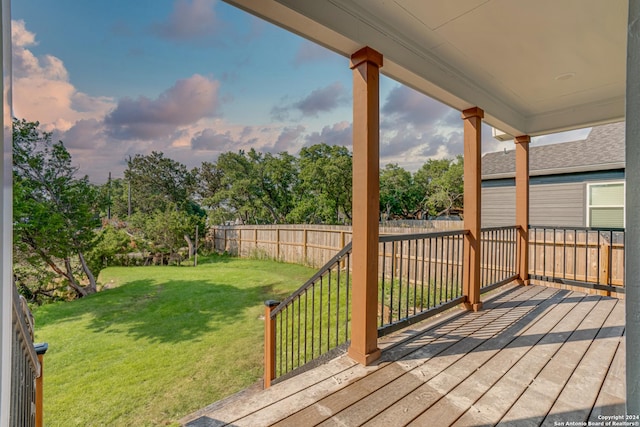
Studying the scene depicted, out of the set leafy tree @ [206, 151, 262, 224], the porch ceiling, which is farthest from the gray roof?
leafy tree @ [206, 151, 262, 224]

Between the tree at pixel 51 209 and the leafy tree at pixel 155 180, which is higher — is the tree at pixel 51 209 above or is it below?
below

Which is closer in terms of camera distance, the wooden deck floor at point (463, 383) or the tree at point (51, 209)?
the wooden deck floor at point (463, 383)

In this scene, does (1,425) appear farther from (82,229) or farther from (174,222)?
(174,222)

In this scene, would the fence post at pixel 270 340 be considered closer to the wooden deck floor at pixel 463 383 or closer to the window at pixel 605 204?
the wooden deck floor at pixel 463 383

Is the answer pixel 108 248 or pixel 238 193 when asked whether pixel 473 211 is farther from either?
pixel 238 193

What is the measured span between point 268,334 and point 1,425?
7.17ft

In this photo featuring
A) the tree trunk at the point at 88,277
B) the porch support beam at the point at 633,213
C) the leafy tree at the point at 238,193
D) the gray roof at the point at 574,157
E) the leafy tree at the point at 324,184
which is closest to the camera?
the porch support beam at the point at 633,213

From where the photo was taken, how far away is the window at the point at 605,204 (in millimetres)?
6934

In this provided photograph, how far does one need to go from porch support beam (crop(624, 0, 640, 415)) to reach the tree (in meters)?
8.52

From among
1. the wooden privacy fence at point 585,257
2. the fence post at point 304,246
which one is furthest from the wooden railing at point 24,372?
the fence post at point 304,246

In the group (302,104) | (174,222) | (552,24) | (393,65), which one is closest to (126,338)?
(393,65)

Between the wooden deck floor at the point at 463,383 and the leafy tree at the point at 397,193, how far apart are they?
54.5 feet

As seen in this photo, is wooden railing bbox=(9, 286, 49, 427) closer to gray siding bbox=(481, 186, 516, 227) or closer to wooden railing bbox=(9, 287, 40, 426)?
wooden railing bbox=(9, 287, 40, 426)

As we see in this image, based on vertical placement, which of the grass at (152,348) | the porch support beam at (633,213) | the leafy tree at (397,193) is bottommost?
the grass at (152,348)
